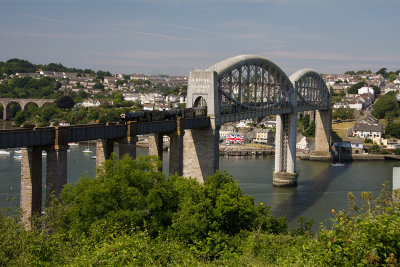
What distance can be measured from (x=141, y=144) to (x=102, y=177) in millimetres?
46752

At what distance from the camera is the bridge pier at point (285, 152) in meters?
35.5

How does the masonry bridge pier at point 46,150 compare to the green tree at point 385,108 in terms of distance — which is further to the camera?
the green tree at point 385,108

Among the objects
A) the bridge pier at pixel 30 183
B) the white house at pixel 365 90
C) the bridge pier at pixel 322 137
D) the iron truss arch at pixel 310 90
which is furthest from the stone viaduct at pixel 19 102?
the bridge pier at pixel 30 183

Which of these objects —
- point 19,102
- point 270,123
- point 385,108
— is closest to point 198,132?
point 270,123

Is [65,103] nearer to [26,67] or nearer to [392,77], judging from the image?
[26,67]

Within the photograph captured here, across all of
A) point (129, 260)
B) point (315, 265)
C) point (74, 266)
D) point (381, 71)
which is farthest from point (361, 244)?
point (381, 71)

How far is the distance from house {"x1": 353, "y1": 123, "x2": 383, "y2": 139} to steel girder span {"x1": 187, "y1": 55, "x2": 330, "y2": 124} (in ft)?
47.6

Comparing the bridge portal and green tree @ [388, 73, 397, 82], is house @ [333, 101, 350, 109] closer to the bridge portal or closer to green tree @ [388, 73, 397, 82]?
the bridge portal

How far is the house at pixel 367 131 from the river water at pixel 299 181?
8.83 m

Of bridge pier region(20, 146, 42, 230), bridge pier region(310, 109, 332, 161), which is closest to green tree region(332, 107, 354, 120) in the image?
bridge pier region(310, 109, 332, 161)

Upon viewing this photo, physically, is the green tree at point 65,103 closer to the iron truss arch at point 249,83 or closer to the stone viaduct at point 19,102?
the stone viaduct at point 19,102

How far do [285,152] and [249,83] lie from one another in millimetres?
8993

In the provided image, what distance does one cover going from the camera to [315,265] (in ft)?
24.8

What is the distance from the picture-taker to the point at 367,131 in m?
59.2
